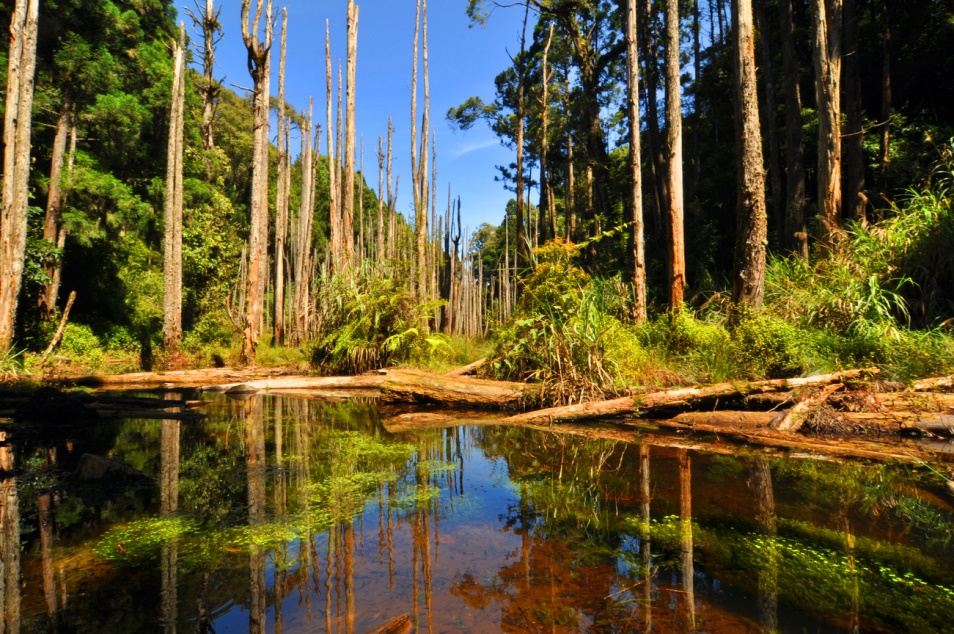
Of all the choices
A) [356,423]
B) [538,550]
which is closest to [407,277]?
[356,423]

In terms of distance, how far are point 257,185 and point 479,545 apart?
1067cm

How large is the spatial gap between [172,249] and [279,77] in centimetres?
817

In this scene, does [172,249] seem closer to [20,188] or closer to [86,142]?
[20,188]

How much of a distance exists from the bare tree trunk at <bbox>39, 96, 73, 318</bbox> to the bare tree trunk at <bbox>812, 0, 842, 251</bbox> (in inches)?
664

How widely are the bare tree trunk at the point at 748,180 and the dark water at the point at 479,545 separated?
3.88m

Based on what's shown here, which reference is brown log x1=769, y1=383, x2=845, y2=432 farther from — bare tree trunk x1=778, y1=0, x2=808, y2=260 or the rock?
the rock

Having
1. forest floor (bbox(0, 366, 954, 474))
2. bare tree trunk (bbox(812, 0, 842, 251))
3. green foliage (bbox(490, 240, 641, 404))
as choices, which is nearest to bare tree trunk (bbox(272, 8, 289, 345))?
forest floor (bbox(0, 366, 954, 474))

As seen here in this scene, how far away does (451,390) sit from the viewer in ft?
21.9

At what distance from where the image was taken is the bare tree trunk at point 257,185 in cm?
1084

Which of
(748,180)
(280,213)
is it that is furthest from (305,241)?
(748,180)

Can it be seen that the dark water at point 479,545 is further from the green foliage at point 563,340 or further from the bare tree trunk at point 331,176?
the bare tree trunk at point 331,176

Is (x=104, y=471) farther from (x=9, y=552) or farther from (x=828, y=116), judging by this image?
(x=828, y=116)

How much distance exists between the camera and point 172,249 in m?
12.7

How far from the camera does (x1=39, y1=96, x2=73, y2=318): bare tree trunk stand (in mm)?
12391
